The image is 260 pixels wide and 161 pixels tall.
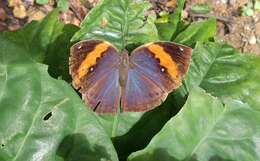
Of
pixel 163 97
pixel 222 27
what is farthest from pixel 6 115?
pixel 222 27

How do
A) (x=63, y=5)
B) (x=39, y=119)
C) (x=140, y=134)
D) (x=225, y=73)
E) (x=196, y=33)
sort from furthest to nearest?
(x=63, y=5) → (x=196, y=33) → (x=225, y=73) → (x=140, y=134) → (x=39, y=119)

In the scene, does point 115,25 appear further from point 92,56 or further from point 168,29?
point 168,29

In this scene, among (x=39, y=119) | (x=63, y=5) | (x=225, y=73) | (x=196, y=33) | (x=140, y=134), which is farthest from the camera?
(x=63, y=5)

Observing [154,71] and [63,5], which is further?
[63,5]

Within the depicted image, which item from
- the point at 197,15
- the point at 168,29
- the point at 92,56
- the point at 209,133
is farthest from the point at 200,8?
the point at 209,133

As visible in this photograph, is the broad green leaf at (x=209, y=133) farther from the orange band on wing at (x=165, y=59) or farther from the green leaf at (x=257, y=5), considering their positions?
the green leaf at (x=257, y=5)

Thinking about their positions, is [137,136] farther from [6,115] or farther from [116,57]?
[6,115]

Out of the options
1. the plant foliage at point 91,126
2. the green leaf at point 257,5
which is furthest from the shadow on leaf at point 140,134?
the green leaf at point 257,5

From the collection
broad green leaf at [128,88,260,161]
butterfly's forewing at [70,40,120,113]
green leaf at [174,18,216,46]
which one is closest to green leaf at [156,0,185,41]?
green leaf at [174,18,216,46]
